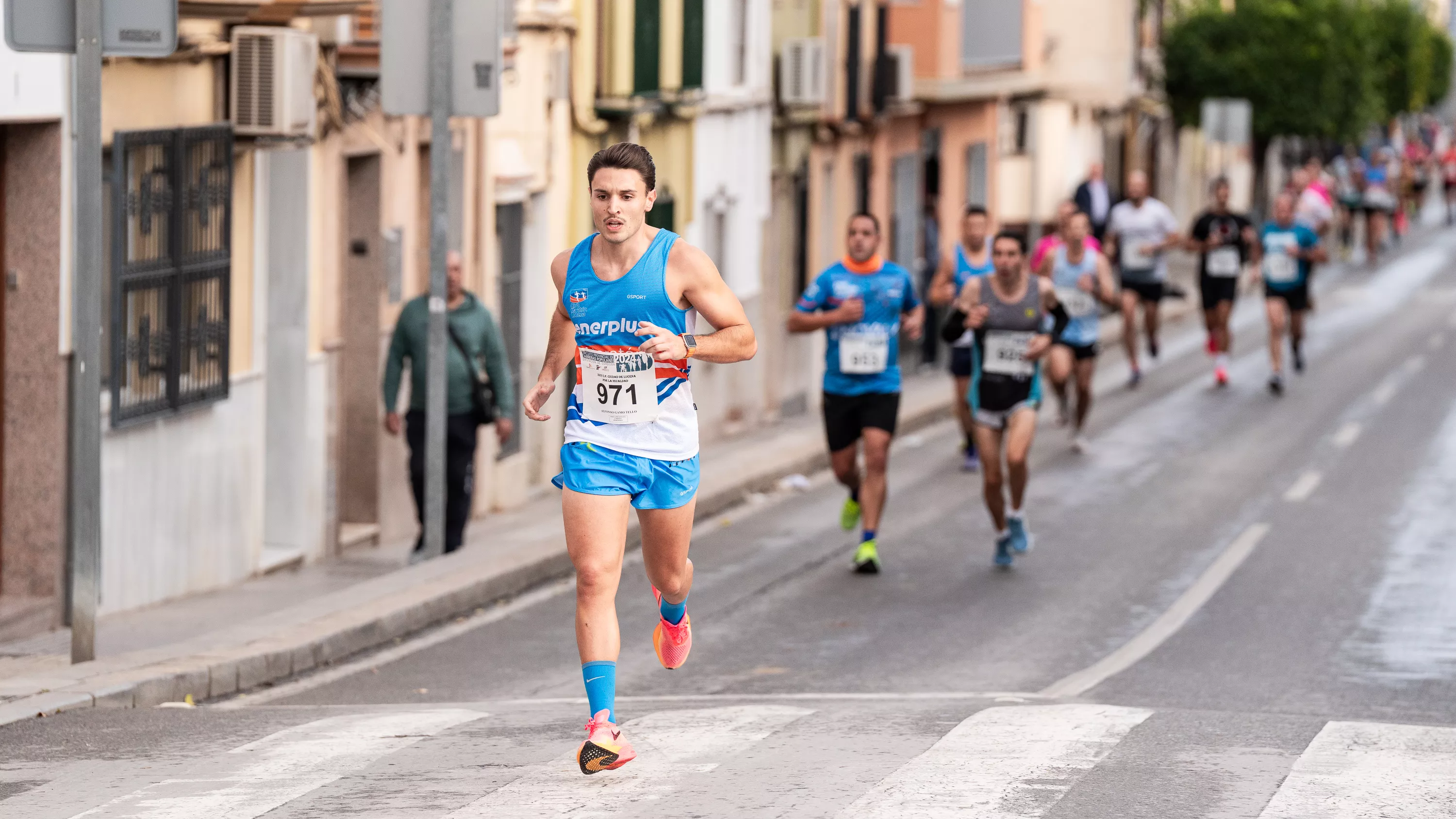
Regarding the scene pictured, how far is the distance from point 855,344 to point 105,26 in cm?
539

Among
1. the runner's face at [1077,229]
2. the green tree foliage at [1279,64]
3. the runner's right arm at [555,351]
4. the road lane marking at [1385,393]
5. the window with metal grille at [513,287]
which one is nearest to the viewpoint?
the runner's right arm at [555,351]

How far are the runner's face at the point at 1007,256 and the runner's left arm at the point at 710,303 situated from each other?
6.40m

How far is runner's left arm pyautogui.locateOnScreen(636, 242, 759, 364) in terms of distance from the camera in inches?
298

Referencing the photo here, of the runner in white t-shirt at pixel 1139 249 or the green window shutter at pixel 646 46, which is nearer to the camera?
the green window shutter at pixel 646 46

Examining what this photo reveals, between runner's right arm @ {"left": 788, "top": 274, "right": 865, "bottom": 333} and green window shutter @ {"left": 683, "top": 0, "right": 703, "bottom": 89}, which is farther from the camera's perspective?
green window shutter @ {"left": 683, "top": 0, "right": 703, "bottom": 89}

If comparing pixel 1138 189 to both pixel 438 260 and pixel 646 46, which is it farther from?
pixel 438 260

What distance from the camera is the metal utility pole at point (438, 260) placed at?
1339 cm

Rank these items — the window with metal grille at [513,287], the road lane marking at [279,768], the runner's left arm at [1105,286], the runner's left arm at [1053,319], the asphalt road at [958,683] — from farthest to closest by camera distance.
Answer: the runner's left arm at [1105,286] < the window with metal grille at [513,287] < the runner's left arm at [1053,319] < the asphalt road at [958,683] < the road lane marking at [279,768]

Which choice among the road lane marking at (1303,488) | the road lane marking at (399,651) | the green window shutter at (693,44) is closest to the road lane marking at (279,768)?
the road lane marking at (399,651)

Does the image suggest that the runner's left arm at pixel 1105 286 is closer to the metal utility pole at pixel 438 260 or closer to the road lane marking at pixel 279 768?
the metal utility pole at pixel 438 260

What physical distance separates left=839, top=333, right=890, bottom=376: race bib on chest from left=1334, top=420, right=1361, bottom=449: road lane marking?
7427 millimetres

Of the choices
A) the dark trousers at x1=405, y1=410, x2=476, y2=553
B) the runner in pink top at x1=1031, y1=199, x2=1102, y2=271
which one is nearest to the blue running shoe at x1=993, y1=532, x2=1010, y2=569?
the dark trousers at x1=405, y1=410, x2=476, y2=553

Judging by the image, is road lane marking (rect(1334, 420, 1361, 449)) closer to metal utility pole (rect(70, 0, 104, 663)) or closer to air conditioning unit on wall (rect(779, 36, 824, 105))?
air conditioning unit on wall (rect(779, 36, 824, 105))

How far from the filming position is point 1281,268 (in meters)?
25.3
